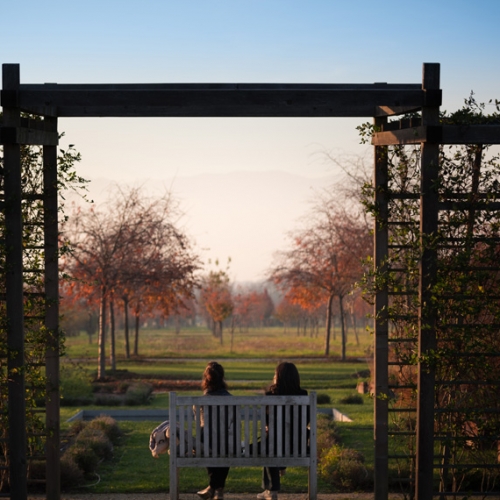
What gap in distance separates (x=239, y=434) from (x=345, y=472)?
1944 mm

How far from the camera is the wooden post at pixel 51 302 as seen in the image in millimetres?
6750

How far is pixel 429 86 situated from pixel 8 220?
3.46 metres

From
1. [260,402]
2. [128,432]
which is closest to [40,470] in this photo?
[260,402]

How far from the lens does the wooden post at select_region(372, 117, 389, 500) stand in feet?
22.1

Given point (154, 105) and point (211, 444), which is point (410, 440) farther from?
point (154, 105)

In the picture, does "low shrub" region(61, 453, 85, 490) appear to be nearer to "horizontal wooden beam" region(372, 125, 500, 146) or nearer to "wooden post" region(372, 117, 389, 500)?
"wooden post" region(372, 117, 389, 500)

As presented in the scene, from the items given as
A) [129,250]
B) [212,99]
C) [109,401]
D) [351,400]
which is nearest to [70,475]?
A: [212,99]

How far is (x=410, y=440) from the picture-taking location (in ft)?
22.6

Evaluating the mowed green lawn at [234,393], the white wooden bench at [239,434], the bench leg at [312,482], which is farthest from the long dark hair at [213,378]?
the mowed green lawn at [234,393]

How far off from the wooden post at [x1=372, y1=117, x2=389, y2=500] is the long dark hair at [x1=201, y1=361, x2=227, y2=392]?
135cm

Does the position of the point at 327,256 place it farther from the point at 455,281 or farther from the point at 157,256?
the point at 455,281

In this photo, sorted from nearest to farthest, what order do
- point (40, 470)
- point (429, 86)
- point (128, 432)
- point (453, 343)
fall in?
point (429, 86), point (453, 343), point (40, 470), point (128, 432)

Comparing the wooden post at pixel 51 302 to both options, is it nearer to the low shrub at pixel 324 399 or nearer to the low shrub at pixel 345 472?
the low shrub at pixel 345 472

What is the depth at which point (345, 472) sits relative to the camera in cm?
790
